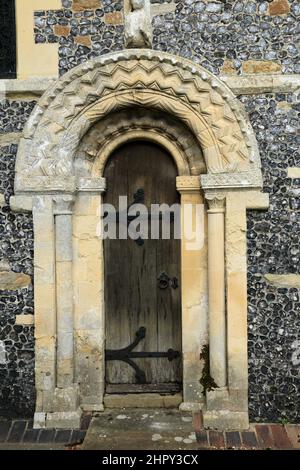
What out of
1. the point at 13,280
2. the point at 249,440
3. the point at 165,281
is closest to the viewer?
the point at 249,440

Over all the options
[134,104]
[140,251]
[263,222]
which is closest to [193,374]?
[140,251]

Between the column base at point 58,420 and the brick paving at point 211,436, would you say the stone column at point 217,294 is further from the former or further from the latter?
the column base at point 58,420

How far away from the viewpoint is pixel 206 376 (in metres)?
4.31

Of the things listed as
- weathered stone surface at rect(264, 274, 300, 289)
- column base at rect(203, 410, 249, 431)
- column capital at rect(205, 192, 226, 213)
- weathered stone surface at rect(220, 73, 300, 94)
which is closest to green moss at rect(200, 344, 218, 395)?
column base at rect(203, 410, 249, 431)

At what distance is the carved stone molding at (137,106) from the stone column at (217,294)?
331mm

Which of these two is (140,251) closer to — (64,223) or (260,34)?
(64,223)

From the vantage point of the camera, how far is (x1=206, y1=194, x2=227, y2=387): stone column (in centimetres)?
421

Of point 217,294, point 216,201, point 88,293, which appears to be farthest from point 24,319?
point 216,201

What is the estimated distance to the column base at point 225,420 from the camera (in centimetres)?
410

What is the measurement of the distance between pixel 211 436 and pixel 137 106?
2.92 meters

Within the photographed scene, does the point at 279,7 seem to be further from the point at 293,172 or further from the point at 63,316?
the point at 63,316

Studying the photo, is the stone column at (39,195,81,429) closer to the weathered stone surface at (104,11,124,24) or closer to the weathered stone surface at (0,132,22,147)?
the weathered stone surface at (0,132,22,147)

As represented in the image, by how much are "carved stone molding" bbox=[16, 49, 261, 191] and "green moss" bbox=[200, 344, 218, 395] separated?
1552 mm

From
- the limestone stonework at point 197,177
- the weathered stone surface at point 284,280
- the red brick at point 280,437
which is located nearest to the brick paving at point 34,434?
the limestone stonework at point 197,177
